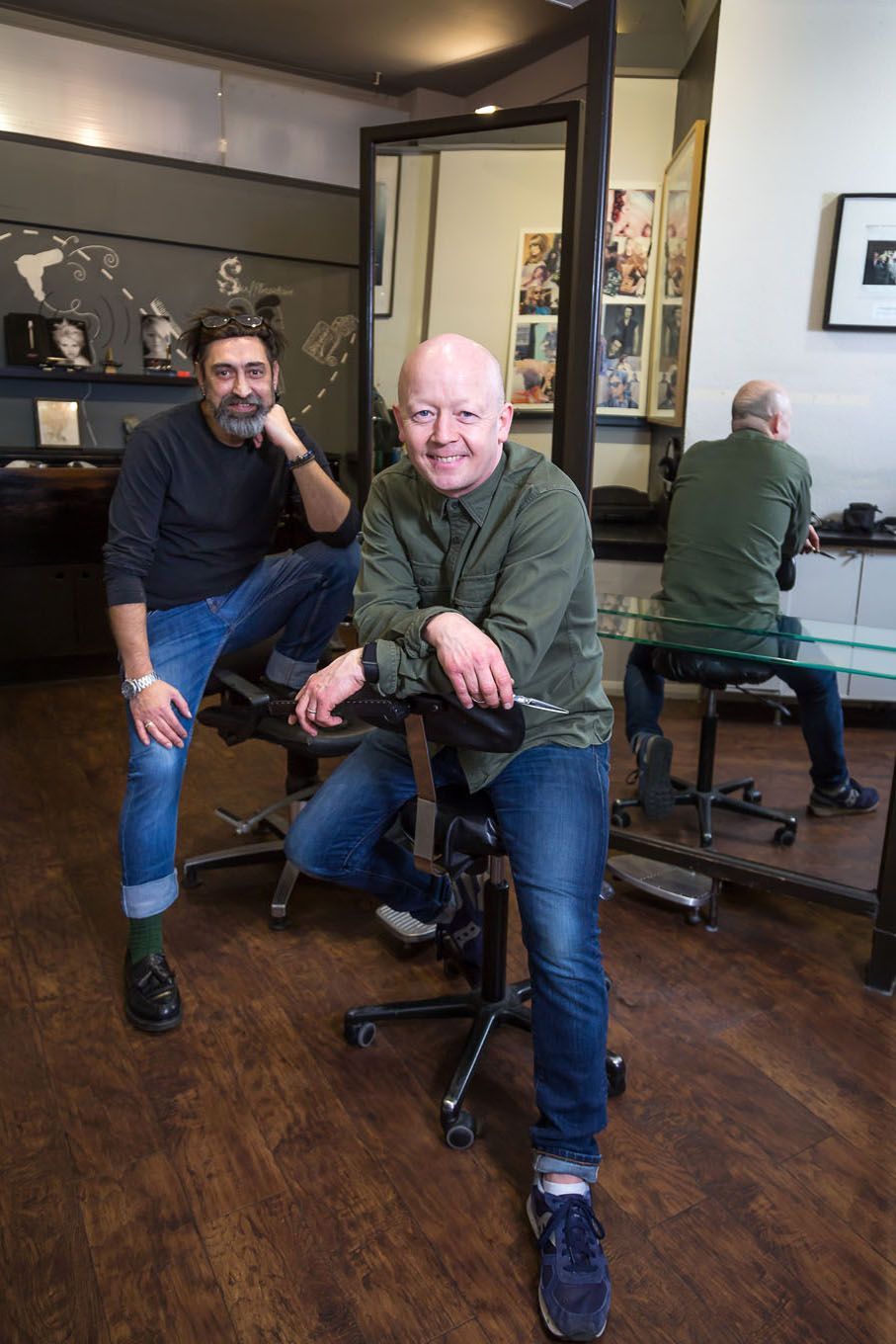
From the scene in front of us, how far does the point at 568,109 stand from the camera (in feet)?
9.89

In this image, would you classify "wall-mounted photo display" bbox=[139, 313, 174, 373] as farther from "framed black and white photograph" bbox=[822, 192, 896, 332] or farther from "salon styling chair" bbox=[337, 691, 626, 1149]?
"salon styling chair" bbox=[337, 691, 626, 1149]

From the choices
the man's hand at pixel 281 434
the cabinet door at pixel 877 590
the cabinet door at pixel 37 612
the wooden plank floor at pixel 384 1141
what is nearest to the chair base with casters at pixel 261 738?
the wooden plank floor at pixel 384 1141

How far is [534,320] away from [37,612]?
8.38 ft

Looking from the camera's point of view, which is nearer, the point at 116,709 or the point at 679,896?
the point at 679,896

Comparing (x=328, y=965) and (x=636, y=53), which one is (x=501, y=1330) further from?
(x=636, y=53)

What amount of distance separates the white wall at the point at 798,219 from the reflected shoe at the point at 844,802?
1.75 m

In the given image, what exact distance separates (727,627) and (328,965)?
4.26 feet

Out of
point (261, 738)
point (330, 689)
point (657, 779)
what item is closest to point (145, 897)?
point (261, 738)

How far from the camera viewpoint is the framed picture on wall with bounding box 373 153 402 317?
3574 mm

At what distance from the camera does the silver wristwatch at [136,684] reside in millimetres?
2049

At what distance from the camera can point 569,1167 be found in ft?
4.89

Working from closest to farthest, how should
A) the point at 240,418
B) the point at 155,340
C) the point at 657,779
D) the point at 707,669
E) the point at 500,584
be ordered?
1. the point at 500,584
2. the point at 240,418
3. the point at 657,779
4. the point at 707,669
5. the point at 155,340

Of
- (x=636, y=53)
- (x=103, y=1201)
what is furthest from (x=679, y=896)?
(x=636, y=53)

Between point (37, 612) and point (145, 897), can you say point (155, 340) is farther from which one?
point (145, 897)
